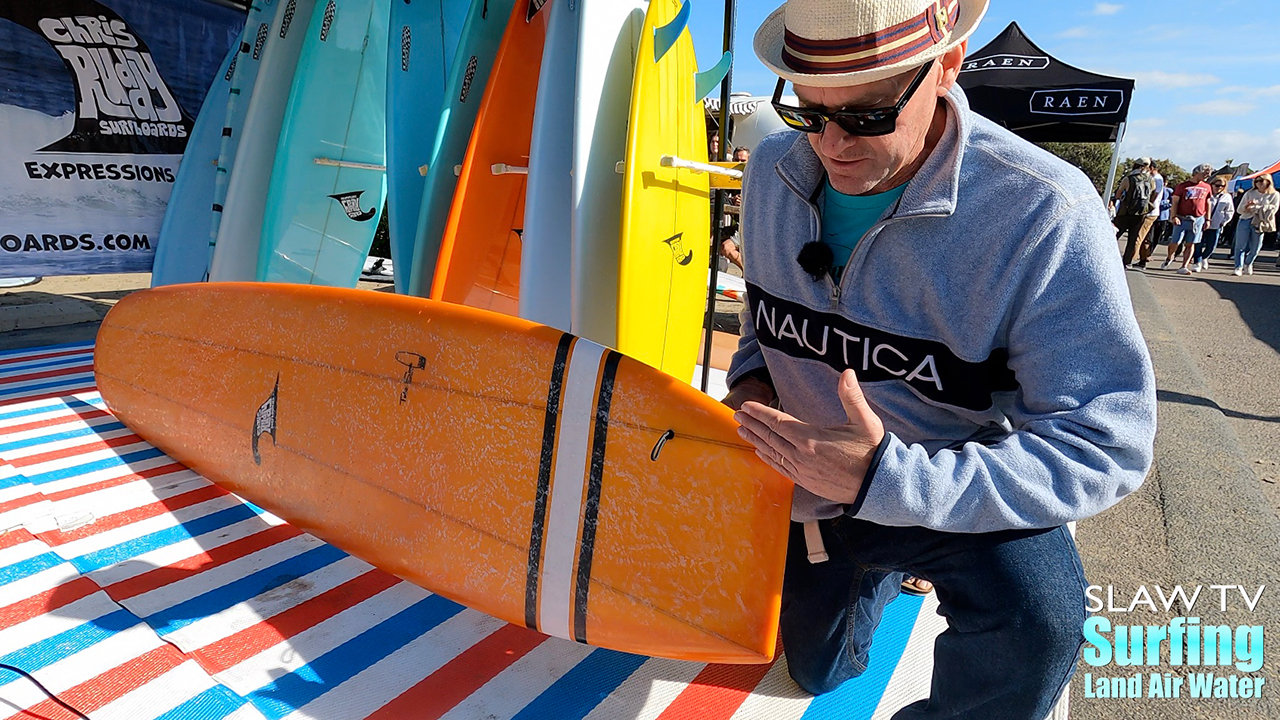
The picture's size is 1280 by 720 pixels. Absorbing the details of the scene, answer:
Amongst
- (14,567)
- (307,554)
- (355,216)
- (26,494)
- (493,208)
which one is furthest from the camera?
(355,216)

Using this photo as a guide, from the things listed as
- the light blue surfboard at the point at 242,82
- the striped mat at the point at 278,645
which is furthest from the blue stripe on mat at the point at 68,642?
the light blue surfboard at the point at 242,82

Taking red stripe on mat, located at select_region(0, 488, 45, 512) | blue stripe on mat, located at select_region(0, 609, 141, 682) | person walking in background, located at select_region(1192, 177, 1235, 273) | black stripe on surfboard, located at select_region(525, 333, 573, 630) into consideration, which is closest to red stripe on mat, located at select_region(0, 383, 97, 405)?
red stripe on mat, located at select_region(0, 488, 45, 512)

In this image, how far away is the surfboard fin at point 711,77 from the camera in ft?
8.34

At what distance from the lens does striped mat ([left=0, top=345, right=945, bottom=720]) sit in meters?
1.36

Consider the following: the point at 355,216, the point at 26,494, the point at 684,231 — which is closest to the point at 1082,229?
the point at 684,231

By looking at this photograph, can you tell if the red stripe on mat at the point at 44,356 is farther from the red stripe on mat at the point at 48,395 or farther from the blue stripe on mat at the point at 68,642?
the blue stripe on mat at the point at 68,642

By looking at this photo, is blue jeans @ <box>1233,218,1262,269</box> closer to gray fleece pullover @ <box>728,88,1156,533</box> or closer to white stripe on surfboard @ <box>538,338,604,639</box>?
gray fleece pullover @ <box>728,88,1156,533</box>

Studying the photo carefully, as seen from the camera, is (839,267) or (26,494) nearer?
(839,267)

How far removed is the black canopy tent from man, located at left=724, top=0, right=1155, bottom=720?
686cm

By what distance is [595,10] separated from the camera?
6.97 feet

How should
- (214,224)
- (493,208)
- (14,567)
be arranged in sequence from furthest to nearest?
(214,224), (493,208), (14,567)

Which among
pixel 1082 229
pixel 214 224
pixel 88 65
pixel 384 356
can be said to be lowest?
pixel 384 356

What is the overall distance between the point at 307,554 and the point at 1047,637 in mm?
1645

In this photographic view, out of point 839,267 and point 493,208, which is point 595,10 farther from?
point 839,267
